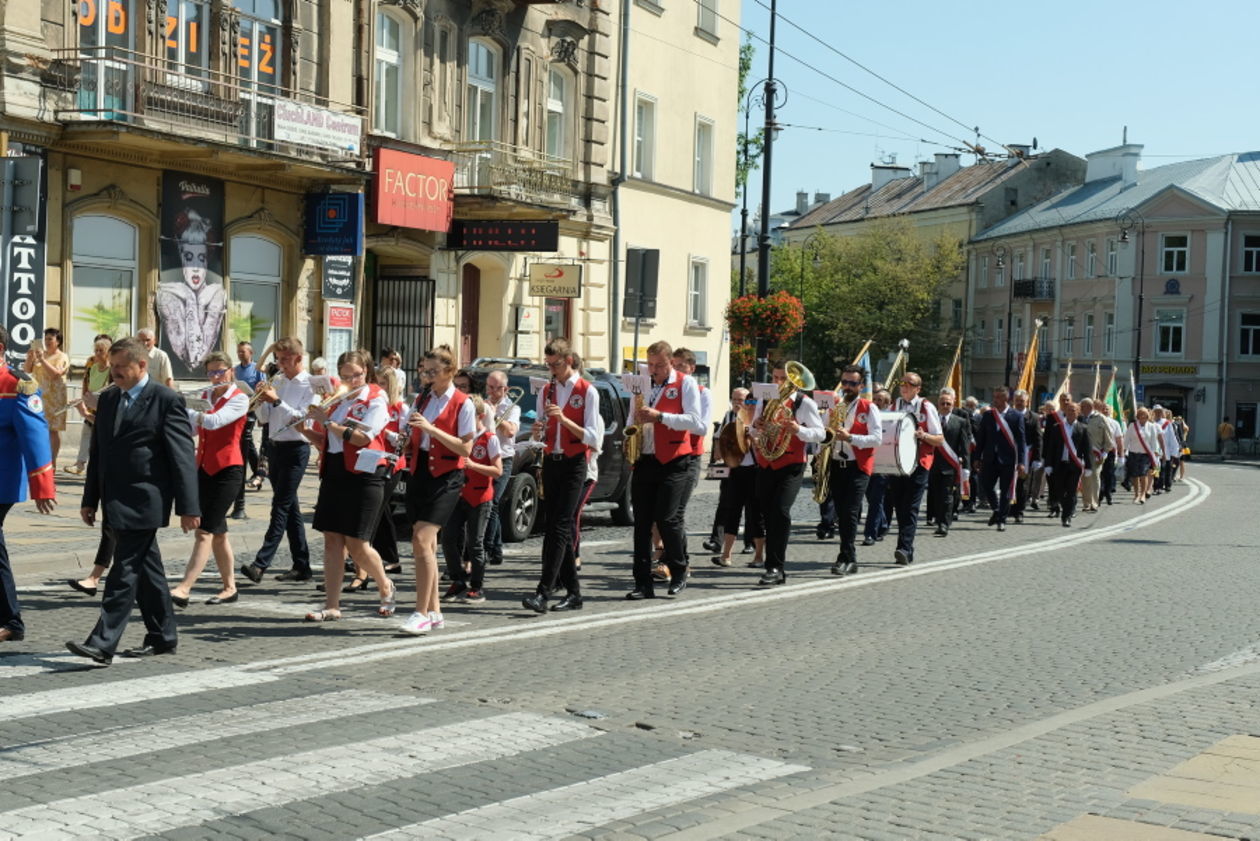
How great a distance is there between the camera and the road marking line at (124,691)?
7.84 m

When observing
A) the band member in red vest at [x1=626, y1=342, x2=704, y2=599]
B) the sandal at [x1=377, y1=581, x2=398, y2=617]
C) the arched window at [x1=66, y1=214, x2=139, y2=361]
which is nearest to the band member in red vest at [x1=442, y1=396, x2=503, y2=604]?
the sandal at [x1=377, y1=581, x2=398, y2=617]

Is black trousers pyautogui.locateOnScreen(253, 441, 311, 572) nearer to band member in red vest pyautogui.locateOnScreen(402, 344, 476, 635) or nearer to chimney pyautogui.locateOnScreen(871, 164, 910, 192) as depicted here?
band member in red vest pyautogui.locateOnScreen(402, 344, 476, 635)

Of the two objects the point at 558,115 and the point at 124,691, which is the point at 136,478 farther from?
the point at 558,115

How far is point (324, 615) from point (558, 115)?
75.2 feet

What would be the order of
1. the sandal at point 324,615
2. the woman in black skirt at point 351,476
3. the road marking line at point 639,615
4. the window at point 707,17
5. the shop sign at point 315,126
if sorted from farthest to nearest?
the window at point 707,17 < the shop sign at point 315,126 < the sandal at point 324,615 < the woman in black skirt at point 351,476 < the road marking line at point 639,615

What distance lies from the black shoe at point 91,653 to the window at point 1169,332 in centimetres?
7189

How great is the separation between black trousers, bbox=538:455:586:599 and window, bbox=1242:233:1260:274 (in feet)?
225

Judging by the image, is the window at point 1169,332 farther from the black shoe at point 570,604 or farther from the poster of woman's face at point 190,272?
the black shoe at point 570,604

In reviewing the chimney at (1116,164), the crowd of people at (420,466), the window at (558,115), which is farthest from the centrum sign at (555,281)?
the chimney at (1116,164)

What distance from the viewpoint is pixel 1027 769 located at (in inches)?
282

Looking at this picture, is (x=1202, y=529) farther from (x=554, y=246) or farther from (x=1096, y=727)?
Answer: (x=1096, y=727)

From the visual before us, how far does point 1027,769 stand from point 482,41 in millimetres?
24721

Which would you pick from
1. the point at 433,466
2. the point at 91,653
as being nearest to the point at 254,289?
the point at 433,466

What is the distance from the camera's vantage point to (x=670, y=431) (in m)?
12.7
